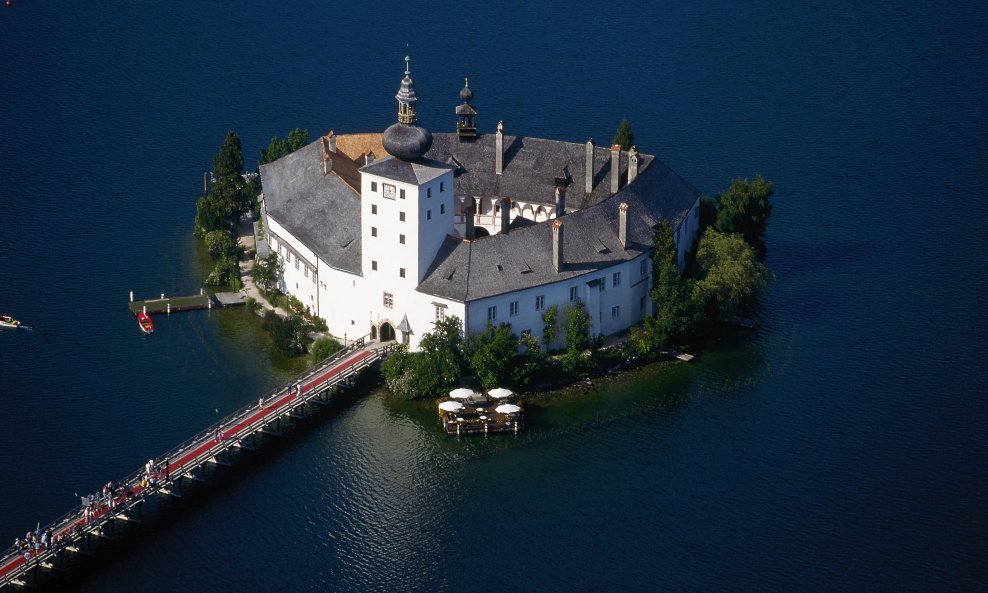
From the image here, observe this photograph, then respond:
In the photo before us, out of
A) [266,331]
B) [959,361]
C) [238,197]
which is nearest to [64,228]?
[238,197]

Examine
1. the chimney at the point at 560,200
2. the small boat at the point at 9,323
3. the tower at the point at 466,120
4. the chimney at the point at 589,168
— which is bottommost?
the small boat at the point at 9,323

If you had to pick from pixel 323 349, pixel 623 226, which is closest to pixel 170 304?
pixel 323 349

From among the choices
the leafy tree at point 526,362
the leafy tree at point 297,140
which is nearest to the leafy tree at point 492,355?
the leafy tree at point 526,362

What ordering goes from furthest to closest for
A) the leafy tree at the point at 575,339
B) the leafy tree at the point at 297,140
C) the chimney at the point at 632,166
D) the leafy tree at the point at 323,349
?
the leafy tree at the point at 297,140 < the chimney at the point at 632,166 < the leafy tree at the point at 323,349 < the leafy tree at the point at 575,339

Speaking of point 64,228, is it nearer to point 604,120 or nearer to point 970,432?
point 604,120

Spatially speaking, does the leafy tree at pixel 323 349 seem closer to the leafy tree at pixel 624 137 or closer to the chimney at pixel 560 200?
the chimney at pixel 560 200

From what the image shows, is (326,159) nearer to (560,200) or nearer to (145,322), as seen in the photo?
(560,200)
